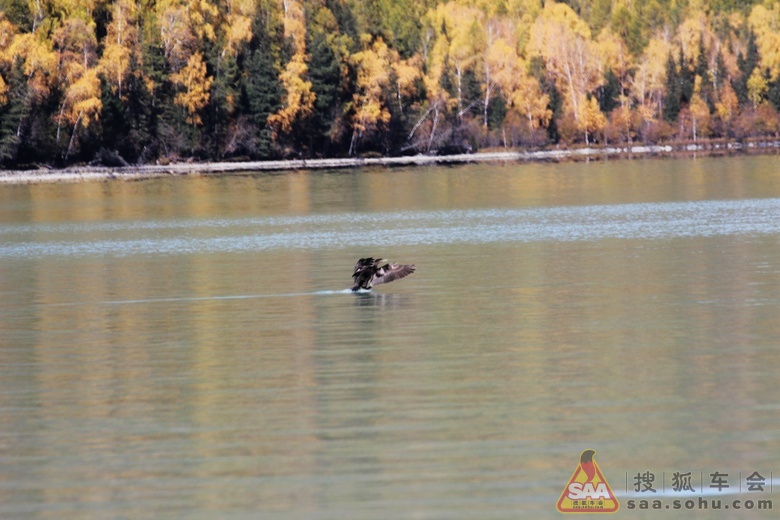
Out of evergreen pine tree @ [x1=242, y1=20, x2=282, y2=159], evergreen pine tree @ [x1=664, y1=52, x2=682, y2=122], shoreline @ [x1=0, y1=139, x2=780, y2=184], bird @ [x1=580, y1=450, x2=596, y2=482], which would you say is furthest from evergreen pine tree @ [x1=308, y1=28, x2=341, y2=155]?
bird @ [x1=580, y1=450, x2=596, y2=482]

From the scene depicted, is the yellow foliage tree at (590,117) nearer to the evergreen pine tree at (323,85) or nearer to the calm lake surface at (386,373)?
the evergreen pine tree at (323,85)

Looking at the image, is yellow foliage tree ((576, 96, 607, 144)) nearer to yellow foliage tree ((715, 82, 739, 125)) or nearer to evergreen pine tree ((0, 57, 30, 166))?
yellow foliage tree ((715, 82, 739, 125))

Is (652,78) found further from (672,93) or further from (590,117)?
(590,117)

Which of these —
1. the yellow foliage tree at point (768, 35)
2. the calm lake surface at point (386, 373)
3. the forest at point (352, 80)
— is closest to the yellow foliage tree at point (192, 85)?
the forest at point (352, 80)

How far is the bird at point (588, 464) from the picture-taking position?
9031 mm

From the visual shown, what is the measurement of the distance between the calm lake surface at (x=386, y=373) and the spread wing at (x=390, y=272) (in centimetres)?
28

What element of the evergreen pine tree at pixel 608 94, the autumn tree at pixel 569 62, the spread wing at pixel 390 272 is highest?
the autumn tree at pixel 569 62

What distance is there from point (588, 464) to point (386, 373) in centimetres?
393

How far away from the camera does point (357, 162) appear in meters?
82.2

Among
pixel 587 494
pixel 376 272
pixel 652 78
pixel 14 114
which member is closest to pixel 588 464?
pixel 587 494

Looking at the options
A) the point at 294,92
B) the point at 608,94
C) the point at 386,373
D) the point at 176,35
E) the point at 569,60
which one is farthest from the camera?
the point at 608,94

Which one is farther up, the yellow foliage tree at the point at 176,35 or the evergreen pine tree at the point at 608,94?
the yellow foliage tree at the point at 176,35

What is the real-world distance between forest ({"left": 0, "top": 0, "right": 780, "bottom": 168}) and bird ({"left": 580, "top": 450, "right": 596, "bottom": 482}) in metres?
62.3

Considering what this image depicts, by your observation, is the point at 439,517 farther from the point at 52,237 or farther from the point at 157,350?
the point at 52,237
